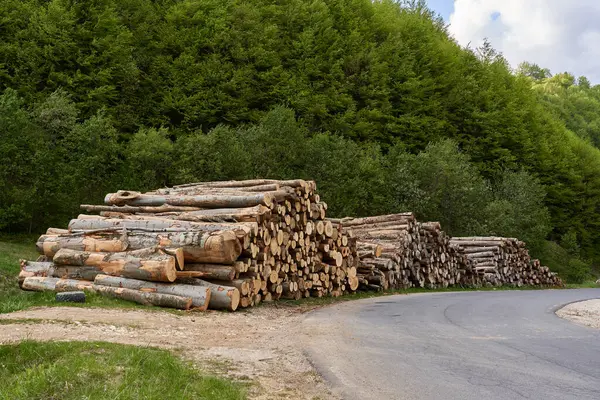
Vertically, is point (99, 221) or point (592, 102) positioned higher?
point (592, 102)

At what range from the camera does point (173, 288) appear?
11766 mm

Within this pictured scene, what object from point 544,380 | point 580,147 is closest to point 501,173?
point 580,147

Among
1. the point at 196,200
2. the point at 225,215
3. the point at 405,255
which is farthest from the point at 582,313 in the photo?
the point at 196,200

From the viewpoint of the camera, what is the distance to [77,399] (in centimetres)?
481

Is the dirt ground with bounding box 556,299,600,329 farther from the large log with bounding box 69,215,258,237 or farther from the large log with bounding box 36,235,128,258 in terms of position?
the large log with bounding box 36,235,128,258

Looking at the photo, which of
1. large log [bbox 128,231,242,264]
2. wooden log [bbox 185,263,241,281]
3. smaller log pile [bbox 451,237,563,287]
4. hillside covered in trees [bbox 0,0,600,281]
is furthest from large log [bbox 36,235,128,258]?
smaller log pile [bbox 451,237,563,287]

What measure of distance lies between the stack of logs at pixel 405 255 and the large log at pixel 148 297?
7.44m

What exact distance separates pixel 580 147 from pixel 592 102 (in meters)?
41.6

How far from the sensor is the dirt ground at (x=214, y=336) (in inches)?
239

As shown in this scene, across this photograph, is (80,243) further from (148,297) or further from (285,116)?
(285,116)

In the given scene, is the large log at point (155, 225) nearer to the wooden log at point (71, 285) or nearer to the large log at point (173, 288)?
the large log at point (173, 288)

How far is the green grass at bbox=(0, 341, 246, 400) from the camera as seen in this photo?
4996 mm

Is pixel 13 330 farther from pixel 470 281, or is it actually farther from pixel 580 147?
pixel 580 147

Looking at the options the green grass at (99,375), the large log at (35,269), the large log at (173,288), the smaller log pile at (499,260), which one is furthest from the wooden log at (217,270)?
the smaller log pile at (499,260)
